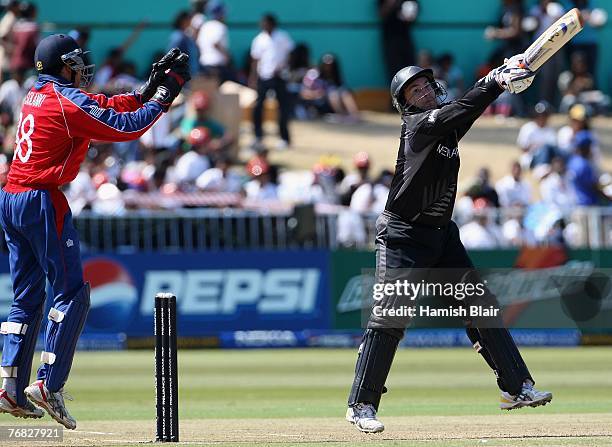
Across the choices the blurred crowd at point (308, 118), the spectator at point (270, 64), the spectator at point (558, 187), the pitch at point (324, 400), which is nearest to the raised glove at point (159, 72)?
the pitch at point (324, 400)

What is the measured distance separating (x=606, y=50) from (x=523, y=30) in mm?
3200

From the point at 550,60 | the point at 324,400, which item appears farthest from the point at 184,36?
the point at 324,400

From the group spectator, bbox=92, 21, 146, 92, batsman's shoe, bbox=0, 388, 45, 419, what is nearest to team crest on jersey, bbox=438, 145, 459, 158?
batsman's shoe, bbox=0, 388, 45, 419

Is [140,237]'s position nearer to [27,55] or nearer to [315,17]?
[27,55]

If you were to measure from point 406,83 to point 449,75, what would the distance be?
1945cm

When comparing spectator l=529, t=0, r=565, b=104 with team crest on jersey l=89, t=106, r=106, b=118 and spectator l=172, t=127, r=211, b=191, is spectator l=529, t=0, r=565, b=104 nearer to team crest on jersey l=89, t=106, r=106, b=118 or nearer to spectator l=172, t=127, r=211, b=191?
spectator l=172, t=127, r=211, b=191

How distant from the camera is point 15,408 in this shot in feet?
32.9

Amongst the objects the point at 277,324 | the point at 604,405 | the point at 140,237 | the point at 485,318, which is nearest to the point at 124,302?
the point at 140,237

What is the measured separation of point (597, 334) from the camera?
2089 centimetres

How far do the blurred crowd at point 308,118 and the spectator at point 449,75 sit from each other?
45 mm

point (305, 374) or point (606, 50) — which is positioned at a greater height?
point (606, 50)

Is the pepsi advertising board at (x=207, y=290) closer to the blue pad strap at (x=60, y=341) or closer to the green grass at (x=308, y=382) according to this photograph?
the green grass at (x=308, y=382)

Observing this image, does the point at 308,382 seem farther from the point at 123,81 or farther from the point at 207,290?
the point at 123,81

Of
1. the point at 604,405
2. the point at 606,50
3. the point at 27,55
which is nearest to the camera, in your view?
the point at 604,405
